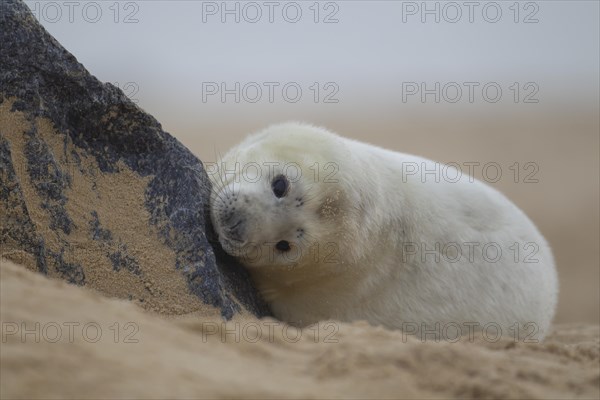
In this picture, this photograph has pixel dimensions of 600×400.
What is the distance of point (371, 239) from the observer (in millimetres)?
4230

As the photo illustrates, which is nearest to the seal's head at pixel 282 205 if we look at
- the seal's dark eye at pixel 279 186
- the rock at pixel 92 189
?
the seal's dark eye at pixel 279 186

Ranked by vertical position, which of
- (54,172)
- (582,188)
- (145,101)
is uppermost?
(145,101)

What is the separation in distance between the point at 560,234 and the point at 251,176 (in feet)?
26.2

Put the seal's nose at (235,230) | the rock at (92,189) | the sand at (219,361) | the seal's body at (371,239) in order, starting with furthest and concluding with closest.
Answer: the seal's body at (371,239) < the seal's nose at (235,230) < the rock at (92,189) < the sand at (219,361)

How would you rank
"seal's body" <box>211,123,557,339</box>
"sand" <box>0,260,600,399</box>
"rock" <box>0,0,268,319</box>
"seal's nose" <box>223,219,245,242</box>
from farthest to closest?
"seal's body" <box>211,123,557,339</box>
"seal's nose" <box>223,219,245,242</box>
"rock" <box>0,0,268,319</box>
"sand" <box>0,260,600,399</box>

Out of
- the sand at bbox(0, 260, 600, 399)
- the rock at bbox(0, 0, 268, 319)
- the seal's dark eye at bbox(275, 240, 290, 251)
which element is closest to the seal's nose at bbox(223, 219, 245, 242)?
the rock at bbox(0, 0, 268, 319)

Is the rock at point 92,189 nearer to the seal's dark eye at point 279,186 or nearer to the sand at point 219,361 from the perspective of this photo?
the seal's dark eye at point 279,186

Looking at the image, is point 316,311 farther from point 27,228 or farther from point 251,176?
point 27,228

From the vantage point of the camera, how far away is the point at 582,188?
1371 cm

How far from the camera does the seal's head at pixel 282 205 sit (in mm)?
3861

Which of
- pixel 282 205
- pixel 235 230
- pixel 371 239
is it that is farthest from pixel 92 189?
pixel 371 239

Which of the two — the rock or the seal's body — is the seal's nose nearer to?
the seal's body

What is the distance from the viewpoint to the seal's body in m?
3.99

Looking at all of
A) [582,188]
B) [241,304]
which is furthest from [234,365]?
[582,188]
